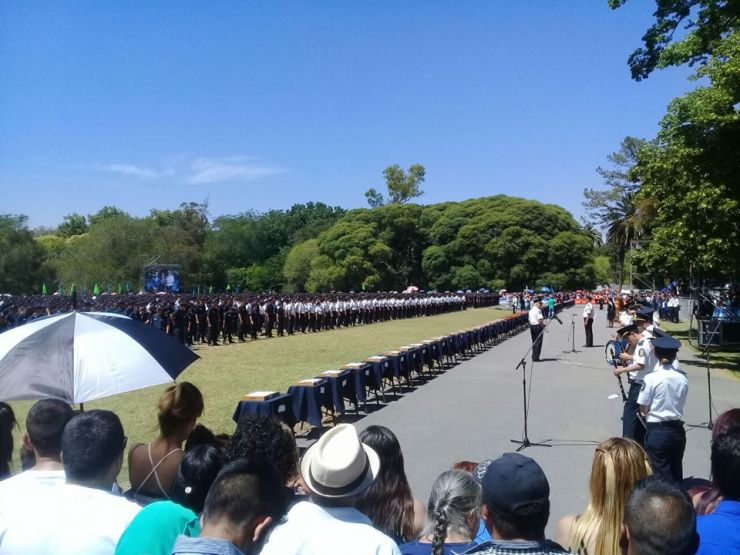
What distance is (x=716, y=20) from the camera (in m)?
13.6

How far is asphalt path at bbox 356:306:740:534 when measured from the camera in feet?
26.6

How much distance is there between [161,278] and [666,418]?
5672 cm

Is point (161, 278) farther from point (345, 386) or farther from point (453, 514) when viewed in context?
point (453, 514)

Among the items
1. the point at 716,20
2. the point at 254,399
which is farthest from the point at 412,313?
the point at 254,399

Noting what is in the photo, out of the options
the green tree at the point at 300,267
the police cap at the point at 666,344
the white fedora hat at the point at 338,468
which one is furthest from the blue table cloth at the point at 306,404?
the green tree at the point at 300,267

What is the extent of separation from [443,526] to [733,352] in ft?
81.5

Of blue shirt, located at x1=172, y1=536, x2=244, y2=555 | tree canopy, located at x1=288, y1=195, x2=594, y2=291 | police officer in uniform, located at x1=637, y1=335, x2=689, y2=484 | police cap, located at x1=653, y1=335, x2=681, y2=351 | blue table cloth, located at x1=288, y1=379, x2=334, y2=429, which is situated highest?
tree canopy, located at x1=288, y1=195, x2=594, y2=291

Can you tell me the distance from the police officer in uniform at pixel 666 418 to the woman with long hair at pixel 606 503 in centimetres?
307

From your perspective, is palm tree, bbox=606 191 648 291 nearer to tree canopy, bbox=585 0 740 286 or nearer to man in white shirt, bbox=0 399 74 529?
tree canopy, bbox=585 0 740 286

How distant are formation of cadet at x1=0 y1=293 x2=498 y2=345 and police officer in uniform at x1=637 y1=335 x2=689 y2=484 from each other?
60.4 feet

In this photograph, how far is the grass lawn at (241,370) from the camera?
10922 millimetres

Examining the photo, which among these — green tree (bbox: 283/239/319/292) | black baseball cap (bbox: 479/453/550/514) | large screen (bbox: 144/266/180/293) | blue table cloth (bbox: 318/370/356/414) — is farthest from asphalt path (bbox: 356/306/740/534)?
green tree (bbox: 283/239/319/292)

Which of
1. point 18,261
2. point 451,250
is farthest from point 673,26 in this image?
point 18,261

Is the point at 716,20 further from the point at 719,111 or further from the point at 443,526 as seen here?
the point at 443,526
